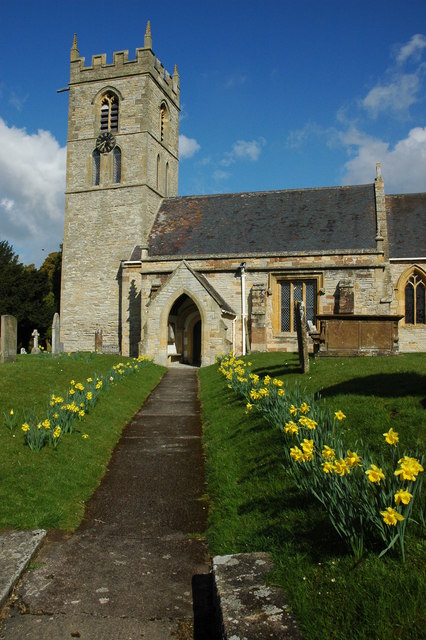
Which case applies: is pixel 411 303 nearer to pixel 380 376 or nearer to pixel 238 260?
pixel 238 260

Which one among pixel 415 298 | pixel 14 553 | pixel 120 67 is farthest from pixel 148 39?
pixel 14 553

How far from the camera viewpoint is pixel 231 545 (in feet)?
15.2

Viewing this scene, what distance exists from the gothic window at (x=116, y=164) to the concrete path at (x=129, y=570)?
25753mm

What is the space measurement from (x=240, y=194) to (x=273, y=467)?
26.0 m

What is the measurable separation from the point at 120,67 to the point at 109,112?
2.71 meters

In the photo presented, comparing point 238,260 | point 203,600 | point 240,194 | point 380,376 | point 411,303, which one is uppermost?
point 240,194

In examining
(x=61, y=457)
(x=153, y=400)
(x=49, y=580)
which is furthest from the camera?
(x=153, y=400)

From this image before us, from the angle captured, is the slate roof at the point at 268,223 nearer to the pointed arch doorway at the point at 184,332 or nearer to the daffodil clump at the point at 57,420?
the pointed arch doorway at the point at 184,332

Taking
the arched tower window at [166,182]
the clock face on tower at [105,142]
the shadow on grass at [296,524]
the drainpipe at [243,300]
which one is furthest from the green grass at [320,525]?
the arched tower window at [166,182]

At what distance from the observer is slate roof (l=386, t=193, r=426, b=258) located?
26812 millimetres

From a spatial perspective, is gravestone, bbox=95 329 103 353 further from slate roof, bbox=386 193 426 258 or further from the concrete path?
the concrete path

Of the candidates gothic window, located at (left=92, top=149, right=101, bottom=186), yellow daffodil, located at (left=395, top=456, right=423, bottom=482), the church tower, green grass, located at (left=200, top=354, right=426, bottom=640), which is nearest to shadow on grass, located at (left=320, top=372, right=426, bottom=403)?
green grass, located at (left=200, top=354, right=426, bottom=640)

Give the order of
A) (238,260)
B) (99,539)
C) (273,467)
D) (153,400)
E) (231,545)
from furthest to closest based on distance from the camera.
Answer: (238,260), (153,400), (273,467), (99,539), (231,545)

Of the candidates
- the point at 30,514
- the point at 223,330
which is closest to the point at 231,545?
the point at 30,514
